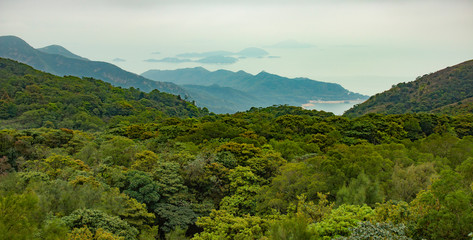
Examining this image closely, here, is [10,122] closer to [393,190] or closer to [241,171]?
[241,171]

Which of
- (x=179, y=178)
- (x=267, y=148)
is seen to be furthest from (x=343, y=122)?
(x=179, y=178)

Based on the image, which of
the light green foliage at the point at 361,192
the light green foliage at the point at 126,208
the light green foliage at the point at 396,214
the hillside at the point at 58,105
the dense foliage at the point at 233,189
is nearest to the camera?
the dense foliage at the point at 233,189

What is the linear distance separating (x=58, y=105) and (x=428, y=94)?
349ft

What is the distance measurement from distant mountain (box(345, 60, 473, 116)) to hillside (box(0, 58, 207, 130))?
63420 millimetres

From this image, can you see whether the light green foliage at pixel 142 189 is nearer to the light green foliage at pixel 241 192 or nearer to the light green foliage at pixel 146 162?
the light green foliage at pixel 146 162

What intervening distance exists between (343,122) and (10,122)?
6406cm

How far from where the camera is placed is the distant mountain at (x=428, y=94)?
9207 centimetres

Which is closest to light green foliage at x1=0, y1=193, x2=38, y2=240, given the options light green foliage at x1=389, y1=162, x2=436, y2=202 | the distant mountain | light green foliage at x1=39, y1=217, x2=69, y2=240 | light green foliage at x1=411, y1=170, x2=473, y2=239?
light green foliage at x1=39, y1=217, x2=69, y2=240

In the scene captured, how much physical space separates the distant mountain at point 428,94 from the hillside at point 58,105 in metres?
63.4

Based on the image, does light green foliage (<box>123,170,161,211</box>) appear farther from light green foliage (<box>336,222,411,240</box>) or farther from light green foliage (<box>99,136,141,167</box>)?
light green foliage (<box>336,222,411,240</box>)

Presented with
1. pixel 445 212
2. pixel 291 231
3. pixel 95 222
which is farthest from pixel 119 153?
pixel 445 212

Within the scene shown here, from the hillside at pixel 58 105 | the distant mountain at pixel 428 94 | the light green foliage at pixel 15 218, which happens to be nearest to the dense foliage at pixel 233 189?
the light green foliage at pixel 15 218

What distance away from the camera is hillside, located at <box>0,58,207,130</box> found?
66000mm

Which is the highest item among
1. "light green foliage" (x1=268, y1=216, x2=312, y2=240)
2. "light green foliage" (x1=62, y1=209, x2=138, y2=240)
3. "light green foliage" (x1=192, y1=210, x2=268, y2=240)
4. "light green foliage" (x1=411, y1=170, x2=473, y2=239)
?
"light green foliage" (x1=411, y1=170, x2=473, y2=239)
